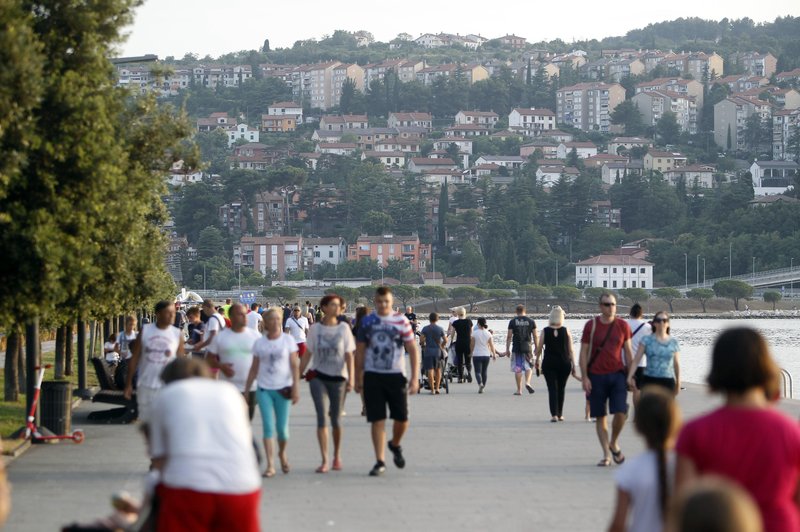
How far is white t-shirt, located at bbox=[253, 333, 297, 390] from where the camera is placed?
1166cm

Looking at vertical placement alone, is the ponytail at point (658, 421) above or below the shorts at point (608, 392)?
above

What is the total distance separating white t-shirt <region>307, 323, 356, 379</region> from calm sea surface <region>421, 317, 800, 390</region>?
12.3 meters

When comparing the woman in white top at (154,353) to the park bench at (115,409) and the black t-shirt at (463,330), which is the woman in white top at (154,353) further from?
the black t-shirt at (463,330)

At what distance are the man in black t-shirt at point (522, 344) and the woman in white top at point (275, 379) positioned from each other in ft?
32.4

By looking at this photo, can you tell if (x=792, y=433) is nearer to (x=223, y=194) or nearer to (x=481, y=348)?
(x=481, y=348)

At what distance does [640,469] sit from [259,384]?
6.59 meters

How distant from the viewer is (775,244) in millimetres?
150875

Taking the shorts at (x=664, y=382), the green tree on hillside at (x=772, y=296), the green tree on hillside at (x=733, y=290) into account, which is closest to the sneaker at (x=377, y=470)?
the shorts at (x=664, y=382)

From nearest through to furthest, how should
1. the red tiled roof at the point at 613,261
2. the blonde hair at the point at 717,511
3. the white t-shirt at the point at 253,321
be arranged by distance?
the blonde hair at the point at 717,511 → the white t-shirt at the point at 253,321 → the red tiled roof at the point at 613,261

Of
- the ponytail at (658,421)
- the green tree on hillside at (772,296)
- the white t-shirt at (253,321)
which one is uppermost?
the ponytail at (658,421)

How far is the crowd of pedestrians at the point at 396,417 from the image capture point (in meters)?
4.97

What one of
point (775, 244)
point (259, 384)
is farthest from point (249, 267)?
point (259, 384)

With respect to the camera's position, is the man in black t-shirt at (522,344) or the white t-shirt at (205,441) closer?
the white t-shirt at (205,441)

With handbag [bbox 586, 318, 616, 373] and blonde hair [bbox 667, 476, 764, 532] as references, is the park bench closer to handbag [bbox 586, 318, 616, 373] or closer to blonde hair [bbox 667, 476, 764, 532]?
handbag [bbox 586, 318, 616, 373]
